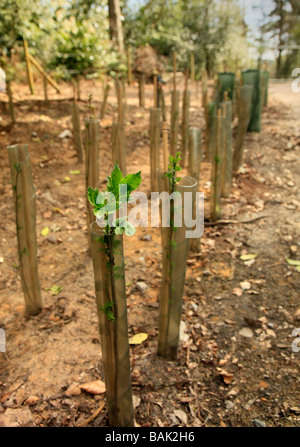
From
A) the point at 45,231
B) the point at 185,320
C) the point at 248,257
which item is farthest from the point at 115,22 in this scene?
the point at 185,320

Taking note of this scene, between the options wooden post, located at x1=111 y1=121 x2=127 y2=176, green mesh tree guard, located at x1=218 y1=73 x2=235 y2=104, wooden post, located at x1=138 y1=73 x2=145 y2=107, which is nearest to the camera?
wooden post, located at x1=111 y1=121 x2=127 y2=176

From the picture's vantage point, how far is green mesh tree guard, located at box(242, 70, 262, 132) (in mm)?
5695

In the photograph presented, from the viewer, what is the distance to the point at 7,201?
12.9ft

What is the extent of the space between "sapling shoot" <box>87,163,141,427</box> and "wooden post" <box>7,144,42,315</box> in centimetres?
107

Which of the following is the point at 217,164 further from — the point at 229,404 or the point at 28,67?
the point at 28,67

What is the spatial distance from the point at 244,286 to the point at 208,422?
120 cm

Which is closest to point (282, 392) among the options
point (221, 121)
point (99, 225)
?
point (99, 225)

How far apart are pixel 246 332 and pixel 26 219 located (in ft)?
5.25

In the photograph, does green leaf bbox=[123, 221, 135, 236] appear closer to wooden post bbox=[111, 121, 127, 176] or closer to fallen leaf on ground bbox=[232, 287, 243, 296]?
fallen leaf on ground bbox=[232, 287, 243, 296]

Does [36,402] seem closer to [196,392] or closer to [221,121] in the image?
[196,392]

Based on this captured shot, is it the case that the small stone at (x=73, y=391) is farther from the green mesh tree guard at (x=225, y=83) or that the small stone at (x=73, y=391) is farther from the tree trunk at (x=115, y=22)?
the tree trunk at (x=115, y=22)

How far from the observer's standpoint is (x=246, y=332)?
2328 millimetres

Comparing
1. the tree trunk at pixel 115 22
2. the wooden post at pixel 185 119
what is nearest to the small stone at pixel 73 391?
the wooden post at pixel 185 119

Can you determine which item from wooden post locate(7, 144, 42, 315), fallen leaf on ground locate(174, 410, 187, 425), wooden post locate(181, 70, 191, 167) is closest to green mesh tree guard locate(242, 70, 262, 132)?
wooden post locate(181, 70, 191, 167)
